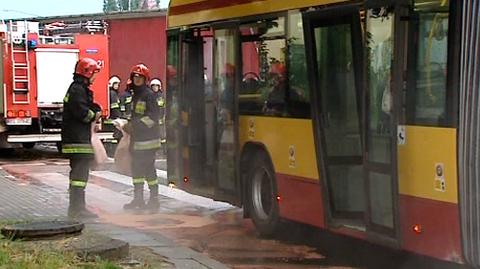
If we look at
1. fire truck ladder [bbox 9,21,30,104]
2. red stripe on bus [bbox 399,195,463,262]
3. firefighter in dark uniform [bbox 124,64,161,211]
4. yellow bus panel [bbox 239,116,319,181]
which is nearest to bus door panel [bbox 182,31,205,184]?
firefighter in dark uniform [bbox 124,64,161,211]

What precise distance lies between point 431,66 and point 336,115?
1.69m

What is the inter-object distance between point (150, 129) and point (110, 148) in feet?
32.1

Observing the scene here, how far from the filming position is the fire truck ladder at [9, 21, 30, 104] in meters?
20.7

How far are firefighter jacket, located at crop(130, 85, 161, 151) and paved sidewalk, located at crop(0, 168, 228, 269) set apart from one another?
1.36 meters

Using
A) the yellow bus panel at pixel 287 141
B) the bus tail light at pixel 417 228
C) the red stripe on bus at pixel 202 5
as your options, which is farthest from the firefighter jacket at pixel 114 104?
the bus tail light at pixel 417 228

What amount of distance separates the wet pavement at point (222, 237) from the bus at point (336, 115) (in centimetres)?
36

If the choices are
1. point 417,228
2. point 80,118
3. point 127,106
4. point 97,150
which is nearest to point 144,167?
point 97,150

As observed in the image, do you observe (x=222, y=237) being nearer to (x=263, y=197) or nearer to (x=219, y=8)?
(x=263, y=197)

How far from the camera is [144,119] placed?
11.9m

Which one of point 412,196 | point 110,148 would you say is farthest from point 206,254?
point 110,148

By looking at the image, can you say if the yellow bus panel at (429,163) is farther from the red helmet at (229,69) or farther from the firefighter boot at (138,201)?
the firefighter boot at (138,201)

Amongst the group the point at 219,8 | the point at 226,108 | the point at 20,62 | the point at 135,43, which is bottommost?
the point at 226,108

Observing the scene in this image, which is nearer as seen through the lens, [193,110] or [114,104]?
[193,110]

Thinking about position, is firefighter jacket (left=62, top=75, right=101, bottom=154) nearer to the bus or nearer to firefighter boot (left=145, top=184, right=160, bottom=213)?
the bus
